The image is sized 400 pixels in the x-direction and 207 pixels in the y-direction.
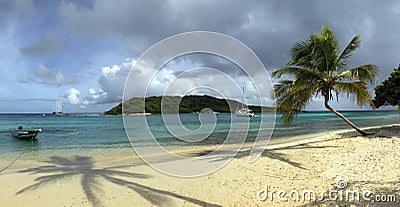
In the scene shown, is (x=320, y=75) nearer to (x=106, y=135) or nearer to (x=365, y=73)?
(x=365, y=73)

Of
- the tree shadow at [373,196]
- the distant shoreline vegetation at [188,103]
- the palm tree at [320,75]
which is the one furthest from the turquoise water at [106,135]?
the tree shadow at [373,196]

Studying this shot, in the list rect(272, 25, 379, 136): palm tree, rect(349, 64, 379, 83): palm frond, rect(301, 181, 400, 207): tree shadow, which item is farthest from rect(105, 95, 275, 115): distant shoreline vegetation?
rect(301, 181, 400, 207): tree shadow

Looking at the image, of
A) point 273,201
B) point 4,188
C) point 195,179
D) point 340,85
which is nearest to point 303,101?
point 340,85

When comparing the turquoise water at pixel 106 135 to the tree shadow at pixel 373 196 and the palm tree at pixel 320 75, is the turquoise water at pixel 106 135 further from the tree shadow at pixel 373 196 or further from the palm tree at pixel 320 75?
the tree shadow at pixel 373 196

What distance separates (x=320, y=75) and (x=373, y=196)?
8.35 metres

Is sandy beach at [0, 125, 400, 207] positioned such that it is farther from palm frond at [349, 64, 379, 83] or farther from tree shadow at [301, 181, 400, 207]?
palm frond at [349, 64, 379, 83]

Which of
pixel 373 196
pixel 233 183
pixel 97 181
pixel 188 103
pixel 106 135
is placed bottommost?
pixel 106 135

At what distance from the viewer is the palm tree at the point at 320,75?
12.2 meters

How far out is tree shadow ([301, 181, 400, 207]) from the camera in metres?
4.61

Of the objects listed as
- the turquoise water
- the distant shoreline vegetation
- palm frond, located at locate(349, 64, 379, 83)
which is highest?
palm frond, located at locate(349, 64, 379, 83)

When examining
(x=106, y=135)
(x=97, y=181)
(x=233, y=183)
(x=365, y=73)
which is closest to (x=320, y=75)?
(x=365, y=73)

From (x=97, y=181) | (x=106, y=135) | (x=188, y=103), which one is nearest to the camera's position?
(x=97, y=181)

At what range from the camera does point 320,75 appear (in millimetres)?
12422

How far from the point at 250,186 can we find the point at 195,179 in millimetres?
1854
